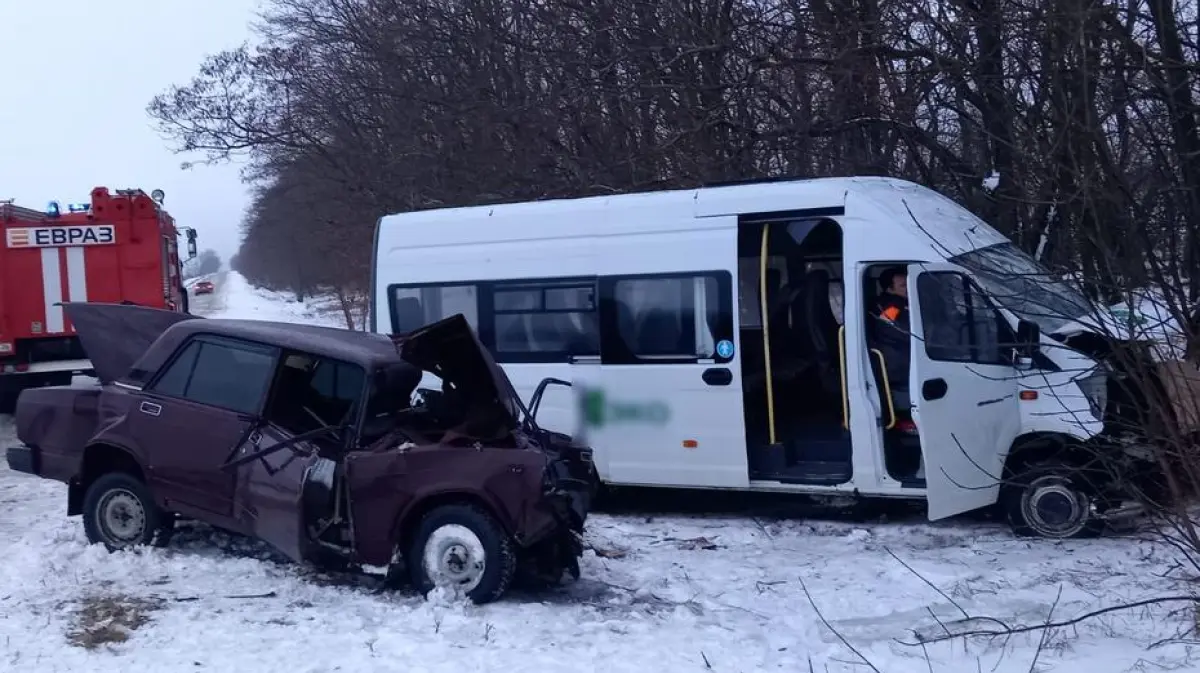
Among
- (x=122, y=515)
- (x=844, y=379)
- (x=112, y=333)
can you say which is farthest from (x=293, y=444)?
(x=844, y=379)

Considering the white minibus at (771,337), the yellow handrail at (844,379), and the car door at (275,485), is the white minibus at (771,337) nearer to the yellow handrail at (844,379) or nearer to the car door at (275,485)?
the yellow handrail at (844,379)

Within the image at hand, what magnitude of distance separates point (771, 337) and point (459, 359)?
3.58 m

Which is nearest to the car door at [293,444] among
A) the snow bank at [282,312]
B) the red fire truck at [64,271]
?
the red fire truck at [64,271]

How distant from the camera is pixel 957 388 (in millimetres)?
8836

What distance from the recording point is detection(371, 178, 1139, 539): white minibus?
8.85 metres

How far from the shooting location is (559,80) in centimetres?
1789

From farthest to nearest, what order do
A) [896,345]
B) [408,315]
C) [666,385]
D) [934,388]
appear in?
[408,315], [666,385], [896,345], [934,388]

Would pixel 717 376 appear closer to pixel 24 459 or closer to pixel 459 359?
pixel 459 359

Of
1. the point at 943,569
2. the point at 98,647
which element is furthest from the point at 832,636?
the point at 98,647

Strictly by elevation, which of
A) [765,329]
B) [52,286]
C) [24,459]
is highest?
[52,286]

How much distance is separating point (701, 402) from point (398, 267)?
3080mm

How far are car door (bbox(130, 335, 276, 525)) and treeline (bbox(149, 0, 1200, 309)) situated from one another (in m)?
4.80

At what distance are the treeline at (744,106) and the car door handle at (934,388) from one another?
3.97 ft

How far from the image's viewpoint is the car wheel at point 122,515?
8.41 metres
